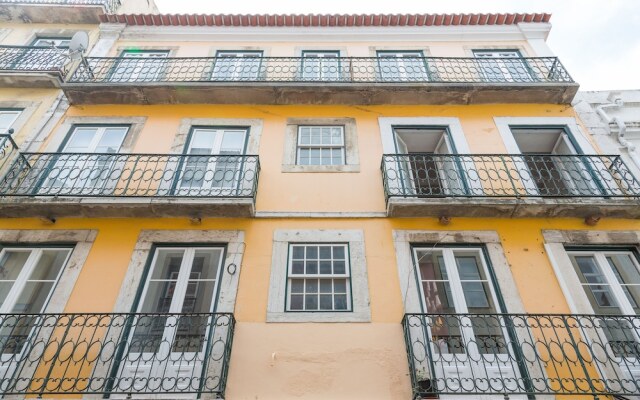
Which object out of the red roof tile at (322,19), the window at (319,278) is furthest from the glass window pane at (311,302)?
the red roof tile at (322,19)

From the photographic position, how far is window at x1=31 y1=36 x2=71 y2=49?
10.6 meters

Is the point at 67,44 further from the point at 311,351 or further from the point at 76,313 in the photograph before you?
the point at 311,351

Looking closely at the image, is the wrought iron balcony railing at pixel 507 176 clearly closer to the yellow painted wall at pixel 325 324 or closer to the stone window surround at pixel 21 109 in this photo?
the yellow painted wall at pixel 325 324

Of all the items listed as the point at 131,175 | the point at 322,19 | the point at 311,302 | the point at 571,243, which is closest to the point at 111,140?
the point at 131,175

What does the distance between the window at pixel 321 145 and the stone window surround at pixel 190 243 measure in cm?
229

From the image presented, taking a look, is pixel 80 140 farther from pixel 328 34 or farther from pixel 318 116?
pixel 328 34

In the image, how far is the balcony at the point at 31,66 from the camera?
29.7ft

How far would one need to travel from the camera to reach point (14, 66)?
31.1 ft

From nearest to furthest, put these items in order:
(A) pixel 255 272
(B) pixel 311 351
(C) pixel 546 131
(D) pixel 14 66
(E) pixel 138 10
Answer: (B) pixel 311 351
(A) pixel 255 272
(C) pixel 546 131
(D) pixel 14 66
(E) pixel 138 10

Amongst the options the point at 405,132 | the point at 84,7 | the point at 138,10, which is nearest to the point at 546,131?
the point at 405,132

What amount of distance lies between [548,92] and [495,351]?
6.11 meters

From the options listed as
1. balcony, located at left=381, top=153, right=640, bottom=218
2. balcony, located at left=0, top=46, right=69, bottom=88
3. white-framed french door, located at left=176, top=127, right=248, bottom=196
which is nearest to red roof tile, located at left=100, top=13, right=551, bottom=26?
balcony, located at left=0, top=46, right=69, bottom=88

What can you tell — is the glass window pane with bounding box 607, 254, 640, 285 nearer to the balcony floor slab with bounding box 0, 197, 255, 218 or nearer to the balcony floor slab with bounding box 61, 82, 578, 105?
the balcony floor slab with bounding box 61, 82, 578, 105

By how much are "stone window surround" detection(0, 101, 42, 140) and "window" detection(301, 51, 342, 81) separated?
6.14 metres
